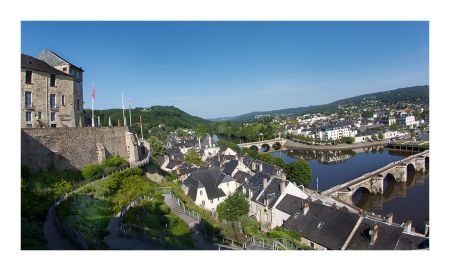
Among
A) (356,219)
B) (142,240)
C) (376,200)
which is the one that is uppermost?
(142,240)

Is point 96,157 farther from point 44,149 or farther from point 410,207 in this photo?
point 410,207

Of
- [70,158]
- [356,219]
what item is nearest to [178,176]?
[70,158]

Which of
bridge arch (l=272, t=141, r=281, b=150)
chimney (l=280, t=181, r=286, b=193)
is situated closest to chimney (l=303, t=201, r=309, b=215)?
chimney (l=280, t=181, r=286, b=193)

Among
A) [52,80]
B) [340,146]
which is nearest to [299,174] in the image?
[52,80]

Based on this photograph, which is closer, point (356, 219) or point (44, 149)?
point (44, 149)

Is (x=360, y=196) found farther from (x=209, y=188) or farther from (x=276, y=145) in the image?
(x=276, y=145)

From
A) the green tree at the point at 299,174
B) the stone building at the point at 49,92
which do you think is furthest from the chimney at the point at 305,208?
the stone building at the point at 49,92

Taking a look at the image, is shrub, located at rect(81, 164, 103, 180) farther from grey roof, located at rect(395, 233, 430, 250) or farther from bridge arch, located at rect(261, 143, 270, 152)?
bridge arch, located at rect(261, 143, 270, 152)
